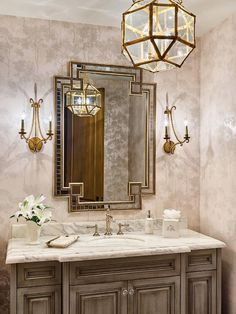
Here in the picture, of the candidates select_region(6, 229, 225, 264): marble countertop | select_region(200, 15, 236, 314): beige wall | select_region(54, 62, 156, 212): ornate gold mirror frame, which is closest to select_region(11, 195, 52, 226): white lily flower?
select_region(6, 229, 225, 264): marble countertop

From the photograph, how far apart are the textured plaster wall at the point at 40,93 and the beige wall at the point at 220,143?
10.5 inches

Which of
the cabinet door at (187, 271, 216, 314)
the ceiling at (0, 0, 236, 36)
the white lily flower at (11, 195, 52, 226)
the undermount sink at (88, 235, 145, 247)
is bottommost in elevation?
the cabinet door at (187, 271, 216, 314)

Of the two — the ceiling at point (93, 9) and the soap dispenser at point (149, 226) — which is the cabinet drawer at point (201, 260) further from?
the ceiling at point (93, 9)

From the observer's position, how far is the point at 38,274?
2424mm

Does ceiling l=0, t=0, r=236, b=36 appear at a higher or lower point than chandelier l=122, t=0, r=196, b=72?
higher

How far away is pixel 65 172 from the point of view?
9.96ft

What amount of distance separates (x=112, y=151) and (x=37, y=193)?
0.72 metres

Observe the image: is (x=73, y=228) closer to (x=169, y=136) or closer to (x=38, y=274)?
(x=38, y=274)

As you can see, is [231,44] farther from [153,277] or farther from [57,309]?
[57,309]

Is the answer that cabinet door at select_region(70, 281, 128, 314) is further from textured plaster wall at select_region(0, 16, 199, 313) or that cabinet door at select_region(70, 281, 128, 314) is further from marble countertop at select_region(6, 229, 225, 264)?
textured plaster wall at select_region(0, 16, 199, 313)

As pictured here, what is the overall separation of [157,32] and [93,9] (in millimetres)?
1453

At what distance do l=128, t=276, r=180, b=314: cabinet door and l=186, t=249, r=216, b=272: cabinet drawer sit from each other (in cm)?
16

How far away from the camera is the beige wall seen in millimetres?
2910

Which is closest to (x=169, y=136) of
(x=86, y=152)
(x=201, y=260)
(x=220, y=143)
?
(x=220, y=143)
